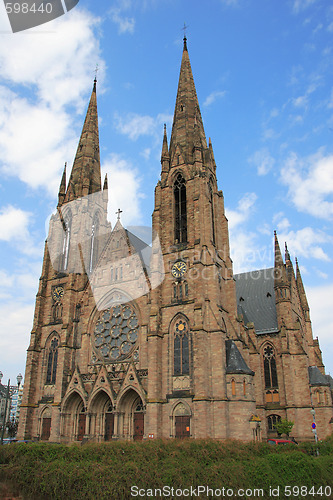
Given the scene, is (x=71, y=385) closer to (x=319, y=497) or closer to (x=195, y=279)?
(x=195, y=279)

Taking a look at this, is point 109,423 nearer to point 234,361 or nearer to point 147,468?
point 234,361

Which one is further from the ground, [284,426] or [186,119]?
[186,119]

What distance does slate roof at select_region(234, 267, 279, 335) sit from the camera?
44000 mm

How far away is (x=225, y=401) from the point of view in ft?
95.7

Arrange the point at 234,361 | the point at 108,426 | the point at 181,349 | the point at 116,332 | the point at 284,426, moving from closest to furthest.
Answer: the point at 234,361, the point at 181,349, the point at 108,426, the point at 284,426, the point at 116,332

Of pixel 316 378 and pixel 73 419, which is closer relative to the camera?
pixel 73 419

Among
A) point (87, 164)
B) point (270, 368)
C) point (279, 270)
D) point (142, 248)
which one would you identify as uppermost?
point (87, 164)

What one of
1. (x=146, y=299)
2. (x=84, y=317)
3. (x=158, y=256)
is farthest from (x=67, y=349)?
(x=158, y=256)

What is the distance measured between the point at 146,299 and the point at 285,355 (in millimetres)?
14926

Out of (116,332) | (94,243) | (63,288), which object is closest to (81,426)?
(116,332)

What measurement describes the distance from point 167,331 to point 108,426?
9.00 meters

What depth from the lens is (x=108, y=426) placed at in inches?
1300

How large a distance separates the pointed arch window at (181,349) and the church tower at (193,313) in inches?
2.9

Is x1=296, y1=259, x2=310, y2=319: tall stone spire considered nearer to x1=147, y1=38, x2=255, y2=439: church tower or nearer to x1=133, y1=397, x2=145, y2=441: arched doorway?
x1=147, y1=38, x2=255, y2=439: church tower
